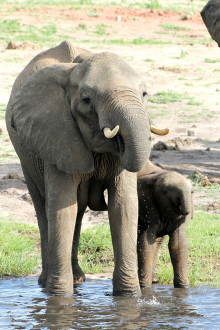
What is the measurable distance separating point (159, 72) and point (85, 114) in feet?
37.2

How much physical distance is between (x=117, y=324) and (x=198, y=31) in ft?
60.7

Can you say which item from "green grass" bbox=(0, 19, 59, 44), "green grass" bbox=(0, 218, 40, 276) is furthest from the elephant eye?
"green grass" bbox=(0, 19, 59, 44)

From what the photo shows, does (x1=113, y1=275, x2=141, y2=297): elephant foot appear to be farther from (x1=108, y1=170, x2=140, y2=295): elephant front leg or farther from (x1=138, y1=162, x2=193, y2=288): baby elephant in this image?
(x1=138, y1=162, x2=193, y2=288): baby elephant

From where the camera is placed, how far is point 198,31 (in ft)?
70.4

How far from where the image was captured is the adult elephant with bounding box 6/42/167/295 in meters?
4.11

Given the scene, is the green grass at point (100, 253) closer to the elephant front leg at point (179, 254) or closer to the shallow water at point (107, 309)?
the elephant front leg at point (179, 254)

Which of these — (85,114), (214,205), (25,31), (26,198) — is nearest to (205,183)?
(214,205)

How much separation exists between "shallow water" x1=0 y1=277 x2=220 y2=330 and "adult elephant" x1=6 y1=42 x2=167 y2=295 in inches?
5.9

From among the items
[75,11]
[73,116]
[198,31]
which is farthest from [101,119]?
[75,11]

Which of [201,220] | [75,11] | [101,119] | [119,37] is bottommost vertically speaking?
[201,220]

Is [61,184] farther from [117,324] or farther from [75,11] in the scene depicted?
[75,11]

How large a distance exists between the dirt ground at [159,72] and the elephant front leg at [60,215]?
110 inches

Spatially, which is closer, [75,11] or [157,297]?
[157,297]

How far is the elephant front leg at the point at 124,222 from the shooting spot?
14.8ft
